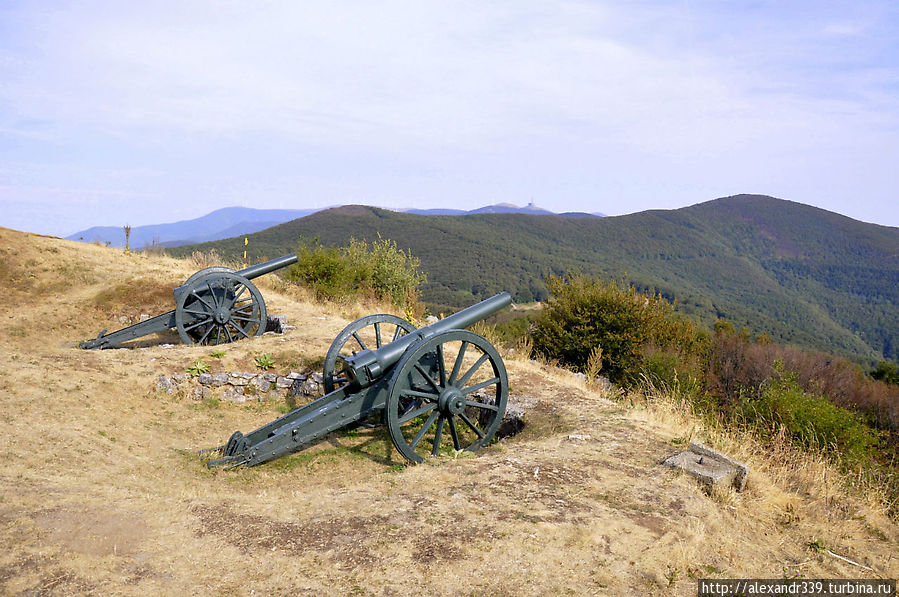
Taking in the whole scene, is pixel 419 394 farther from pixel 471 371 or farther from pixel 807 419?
pixel 807 419

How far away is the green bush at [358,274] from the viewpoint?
57.0ft

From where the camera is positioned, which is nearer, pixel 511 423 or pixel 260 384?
pixel 511 423

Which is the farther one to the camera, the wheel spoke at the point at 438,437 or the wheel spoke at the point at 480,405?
the wheel spoke at the point at 480,405

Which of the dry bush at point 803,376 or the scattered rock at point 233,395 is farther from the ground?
the scattered rock at point 233,395

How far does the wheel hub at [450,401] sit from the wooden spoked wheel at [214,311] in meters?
6.02

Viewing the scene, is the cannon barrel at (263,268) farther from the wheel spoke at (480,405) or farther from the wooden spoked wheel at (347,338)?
the wheel spoke at (480,405)

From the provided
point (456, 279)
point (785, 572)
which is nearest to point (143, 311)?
point (785, 572)

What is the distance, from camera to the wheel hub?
6.75m

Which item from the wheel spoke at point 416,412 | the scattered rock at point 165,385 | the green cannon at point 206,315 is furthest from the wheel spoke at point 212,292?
the wheel spoke at point 416,412

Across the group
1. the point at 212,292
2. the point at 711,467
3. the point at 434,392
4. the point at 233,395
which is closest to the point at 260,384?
the point at 233,395

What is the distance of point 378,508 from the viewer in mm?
4996

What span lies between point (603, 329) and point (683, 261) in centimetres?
15944

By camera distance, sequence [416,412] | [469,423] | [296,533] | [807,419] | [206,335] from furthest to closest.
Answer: [807,419] → [206,335] → [469,423] → [416,412] → [296,533]

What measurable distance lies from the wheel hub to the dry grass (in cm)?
60
